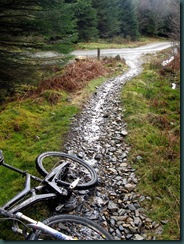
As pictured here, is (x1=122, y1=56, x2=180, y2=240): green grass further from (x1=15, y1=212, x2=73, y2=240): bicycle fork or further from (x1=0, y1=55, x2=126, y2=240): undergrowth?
(x1=0, y1=55, x2=126, y2=240): undergrowth

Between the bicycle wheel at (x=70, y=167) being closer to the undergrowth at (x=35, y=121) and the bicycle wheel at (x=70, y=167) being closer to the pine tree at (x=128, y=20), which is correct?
the undergrowth at (x=35, y=121)

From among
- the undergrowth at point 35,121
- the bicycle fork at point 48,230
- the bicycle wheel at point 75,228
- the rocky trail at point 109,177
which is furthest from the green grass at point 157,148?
the undergrowth at point 35,121

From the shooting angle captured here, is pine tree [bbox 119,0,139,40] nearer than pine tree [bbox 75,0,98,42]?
No

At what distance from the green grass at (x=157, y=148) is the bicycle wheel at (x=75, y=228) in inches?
36.2

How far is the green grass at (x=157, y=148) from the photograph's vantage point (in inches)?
153

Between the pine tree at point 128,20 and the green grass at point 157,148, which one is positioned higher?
the pine tree at point 128,20

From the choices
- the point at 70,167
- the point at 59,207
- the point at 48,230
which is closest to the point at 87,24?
the point at 70,167

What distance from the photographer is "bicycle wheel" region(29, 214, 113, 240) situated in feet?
10.3

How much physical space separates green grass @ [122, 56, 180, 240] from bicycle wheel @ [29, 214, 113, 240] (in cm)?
92

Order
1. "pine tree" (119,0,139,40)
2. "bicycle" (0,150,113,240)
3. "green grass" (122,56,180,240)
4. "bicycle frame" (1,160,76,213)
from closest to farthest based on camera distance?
"bicycle" (0,150,113,240), "bicycle frame" (1,160,76,213), "green grass" (122,56,180,240), "pine tree" (119,0,139,40)

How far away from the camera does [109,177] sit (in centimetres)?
489

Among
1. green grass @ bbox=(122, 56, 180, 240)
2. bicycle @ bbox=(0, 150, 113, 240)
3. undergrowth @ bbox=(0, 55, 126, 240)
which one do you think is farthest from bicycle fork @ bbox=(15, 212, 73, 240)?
green grass @ bbox=(122, 56, 180, 240)

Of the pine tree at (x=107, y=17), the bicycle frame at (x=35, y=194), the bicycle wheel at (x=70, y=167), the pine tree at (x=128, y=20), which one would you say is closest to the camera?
the bicycle frame at (x=35, y=194)

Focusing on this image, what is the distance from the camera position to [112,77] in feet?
41.5
